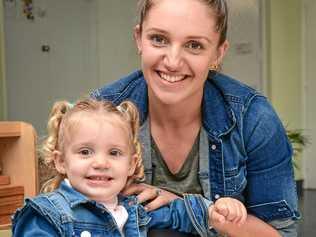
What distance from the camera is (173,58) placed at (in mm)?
1362

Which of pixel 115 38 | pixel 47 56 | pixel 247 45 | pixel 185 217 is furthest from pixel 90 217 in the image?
pixel 247 45

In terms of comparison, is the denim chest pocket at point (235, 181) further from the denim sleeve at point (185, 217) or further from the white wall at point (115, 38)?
the white wall at point (115, 38)

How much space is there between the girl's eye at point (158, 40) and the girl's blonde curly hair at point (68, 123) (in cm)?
16

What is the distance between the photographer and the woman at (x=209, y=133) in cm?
140

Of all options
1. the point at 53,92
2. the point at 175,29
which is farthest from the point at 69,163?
the point at 53,92

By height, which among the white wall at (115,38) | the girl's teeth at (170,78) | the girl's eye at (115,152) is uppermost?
the white wall at (115,38)

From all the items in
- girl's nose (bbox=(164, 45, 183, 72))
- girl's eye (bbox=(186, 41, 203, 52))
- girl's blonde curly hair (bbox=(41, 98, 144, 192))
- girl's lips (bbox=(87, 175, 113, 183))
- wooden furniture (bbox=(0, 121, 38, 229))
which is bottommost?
wooden furniture (bbox=(0, 121, 38, 229))

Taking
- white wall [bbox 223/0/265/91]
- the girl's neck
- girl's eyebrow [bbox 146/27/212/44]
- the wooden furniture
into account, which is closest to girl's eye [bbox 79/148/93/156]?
the girl's neck

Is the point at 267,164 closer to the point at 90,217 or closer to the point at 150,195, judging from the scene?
the point at 150,195

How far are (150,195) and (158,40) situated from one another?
14.4 inches

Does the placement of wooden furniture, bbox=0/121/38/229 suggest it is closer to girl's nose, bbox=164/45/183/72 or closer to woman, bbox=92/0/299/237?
woman, bbox=92/0/299/237

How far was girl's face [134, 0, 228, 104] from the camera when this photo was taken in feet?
4.46

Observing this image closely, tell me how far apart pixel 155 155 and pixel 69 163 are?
0.35 meters

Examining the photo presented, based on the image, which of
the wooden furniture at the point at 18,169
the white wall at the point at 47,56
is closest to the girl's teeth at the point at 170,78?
the wooden furniture at the point at 18,169
